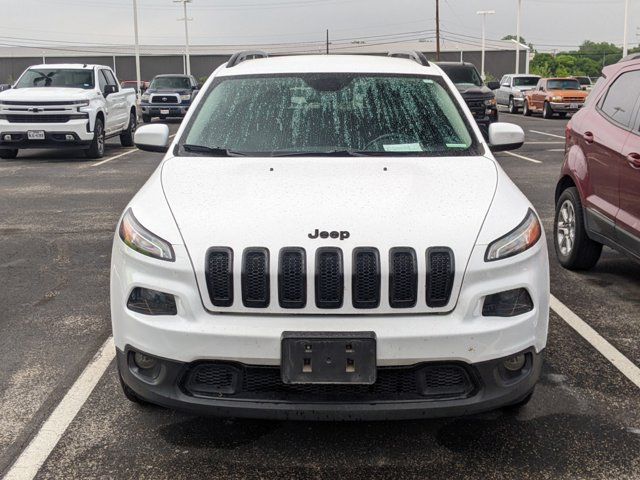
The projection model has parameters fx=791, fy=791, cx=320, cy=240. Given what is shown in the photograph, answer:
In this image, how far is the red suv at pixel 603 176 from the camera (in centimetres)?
541

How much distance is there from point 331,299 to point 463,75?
1828cm

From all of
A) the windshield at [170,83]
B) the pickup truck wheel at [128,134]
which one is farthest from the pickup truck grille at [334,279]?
the windshield at [170,83]

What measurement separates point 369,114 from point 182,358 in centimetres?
198

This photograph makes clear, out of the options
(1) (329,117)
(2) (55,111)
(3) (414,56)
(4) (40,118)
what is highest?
(3) (414,56)

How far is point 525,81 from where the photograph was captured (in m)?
36.9

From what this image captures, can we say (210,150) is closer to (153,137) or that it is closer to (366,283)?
(153,137)

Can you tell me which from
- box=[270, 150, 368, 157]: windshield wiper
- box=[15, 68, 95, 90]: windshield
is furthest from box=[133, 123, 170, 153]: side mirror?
box=[15, 68, 95, 90]: windshield

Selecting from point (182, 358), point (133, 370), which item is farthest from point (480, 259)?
point (133, 370)

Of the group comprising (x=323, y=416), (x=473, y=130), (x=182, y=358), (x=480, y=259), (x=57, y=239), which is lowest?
(x=57, y=239)

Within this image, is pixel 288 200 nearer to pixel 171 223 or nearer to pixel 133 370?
pixel 171 223

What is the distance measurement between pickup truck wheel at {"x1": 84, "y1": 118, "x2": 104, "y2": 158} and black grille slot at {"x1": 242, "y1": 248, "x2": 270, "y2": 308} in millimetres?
13771

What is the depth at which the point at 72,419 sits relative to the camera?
3703mm

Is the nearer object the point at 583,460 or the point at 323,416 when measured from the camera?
the point at 323,416

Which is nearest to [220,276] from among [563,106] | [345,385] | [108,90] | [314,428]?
[345,385]
